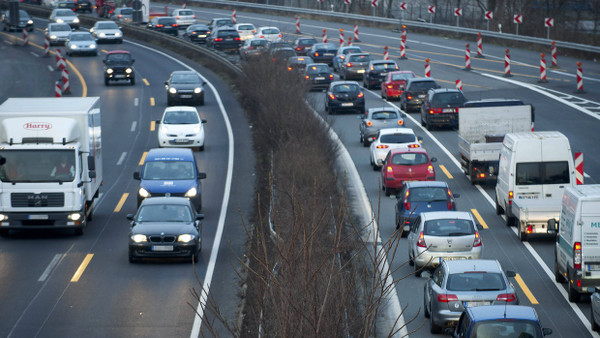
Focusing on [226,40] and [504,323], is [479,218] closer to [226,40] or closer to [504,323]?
[504,323]

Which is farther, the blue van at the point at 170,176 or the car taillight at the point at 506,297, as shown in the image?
the blue van at the point at 170,176

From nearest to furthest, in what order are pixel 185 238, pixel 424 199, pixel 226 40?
pixel 185 238 < pixel 424 199 < pixel 226 40

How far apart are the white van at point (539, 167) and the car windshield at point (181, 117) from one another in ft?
50.9

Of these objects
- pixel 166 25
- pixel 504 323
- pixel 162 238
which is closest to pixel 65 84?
pixel 166 25

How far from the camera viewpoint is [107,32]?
71.7 meters

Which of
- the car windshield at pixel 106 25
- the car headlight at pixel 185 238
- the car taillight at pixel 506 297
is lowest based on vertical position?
the car headlight at pixel 185 238

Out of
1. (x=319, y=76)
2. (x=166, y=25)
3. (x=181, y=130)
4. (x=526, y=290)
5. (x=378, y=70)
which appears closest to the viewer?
(x=526, y=290)

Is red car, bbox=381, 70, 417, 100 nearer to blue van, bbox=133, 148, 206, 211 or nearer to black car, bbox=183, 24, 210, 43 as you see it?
blue van, bbox=133, 148, 206, 211

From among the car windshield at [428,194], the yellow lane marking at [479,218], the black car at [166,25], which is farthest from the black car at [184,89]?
the black car at [166,25]

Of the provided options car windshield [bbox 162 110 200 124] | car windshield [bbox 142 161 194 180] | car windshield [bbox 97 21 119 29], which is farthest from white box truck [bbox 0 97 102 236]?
car windshield [bbox 97 21 119 29]

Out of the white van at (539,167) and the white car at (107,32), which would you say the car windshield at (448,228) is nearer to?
the white van at (539,167)

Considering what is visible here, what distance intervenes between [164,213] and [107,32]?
4977cm

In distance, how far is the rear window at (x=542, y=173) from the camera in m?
25.9

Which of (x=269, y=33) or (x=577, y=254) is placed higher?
(x=577, y=254)
